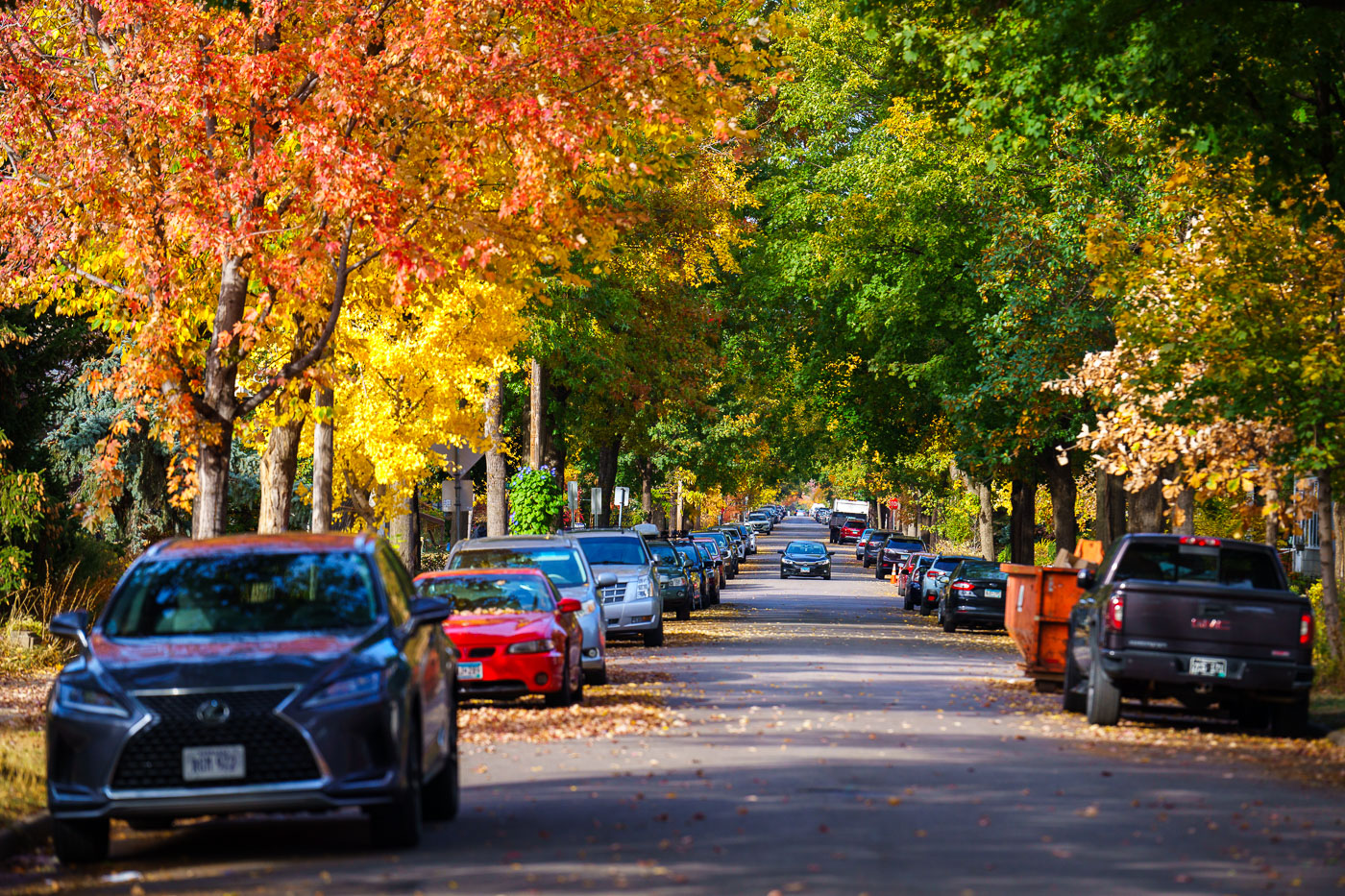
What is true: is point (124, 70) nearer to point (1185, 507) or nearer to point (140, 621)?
point (140, 621)

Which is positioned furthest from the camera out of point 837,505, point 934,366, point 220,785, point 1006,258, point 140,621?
point 837,505

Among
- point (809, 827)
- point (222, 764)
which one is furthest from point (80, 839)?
point (809, 827)

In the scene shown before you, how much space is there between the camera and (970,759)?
1347 cm

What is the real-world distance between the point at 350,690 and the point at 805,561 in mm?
58196

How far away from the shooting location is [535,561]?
2212 cm

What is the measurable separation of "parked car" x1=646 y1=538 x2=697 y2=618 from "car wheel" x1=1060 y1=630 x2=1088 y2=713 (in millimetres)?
17555

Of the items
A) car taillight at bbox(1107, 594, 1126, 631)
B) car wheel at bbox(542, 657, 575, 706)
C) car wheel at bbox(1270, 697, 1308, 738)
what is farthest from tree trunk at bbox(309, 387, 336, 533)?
car wheel at bbox(1270, 697, 1308, 738)

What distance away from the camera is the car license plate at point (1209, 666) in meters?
15.7

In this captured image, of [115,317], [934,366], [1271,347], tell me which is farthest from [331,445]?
[934,366]

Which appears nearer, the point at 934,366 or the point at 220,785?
the point at 220,785

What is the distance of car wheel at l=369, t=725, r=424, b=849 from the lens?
9250 mm

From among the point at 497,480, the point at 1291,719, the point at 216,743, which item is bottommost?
the point at 1291,719

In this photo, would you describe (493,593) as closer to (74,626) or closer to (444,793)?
(444,793)

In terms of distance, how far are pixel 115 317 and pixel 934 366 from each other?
74.5 feet
